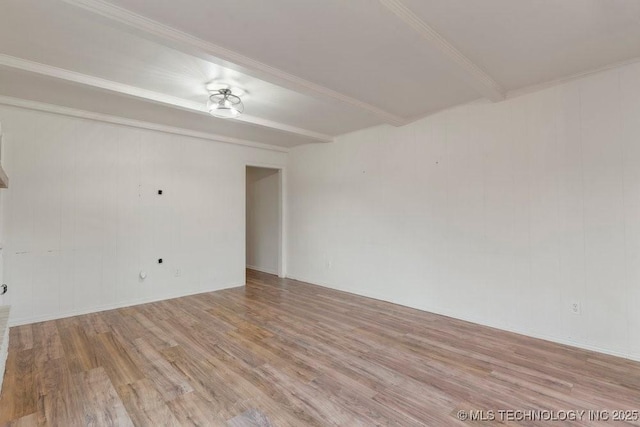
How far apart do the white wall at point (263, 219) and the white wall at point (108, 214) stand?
3.69 ft

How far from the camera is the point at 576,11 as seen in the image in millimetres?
1940

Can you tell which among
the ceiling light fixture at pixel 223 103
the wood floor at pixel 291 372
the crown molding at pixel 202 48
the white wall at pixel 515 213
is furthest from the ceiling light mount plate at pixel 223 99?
the wood floor at pixel 291 372

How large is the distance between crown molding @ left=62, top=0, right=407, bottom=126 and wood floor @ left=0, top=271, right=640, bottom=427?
2.56 m

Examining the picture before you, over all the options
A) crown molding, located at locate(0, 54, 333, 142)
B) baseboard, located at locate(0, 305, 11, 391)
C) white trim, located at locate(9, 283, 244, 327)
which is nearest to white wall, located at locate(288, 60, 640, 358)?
crown molding, located at locate(0, 54, 333, 142)

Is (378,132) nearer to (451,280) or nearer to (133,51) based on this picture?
(451,280)

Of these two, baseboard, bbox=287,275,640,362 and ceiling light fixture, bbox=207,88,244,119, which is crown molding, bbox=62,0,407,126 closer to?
ceiling light fixture, bbox=207,88,244,119

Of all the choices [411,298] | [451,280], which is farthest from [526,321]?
[411,298]

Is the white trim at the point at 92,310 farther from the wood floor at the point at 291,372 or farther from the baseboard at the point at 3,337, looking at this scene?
the baseboard at the point at 3,337

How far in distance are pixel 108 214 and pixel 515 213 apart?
5.09 m

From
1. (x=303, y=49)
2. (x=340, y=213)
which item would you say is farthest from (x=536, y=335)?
(x=303, y=49)

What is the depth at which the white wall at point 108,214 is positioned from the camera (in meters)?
3.43

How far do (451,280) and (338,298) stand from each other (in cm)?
169

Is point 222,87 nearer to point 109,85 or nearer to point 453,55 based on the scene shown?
point 109,85

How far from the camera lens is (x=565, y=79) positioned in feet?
9.36
